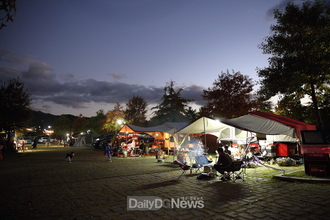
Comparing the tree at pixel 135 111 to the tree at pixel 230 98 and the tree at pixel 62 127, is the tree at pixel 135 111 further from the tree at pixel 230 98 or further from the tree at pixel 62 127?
the tree at pixel 62 127

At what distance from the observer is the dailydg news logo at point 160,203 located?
495 centimetres

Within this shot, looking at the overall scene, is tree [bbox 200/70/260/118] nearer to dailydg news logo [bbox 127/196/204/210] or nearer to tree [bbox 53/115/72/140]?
dailydg news logo [bbox 127/196/204/210]


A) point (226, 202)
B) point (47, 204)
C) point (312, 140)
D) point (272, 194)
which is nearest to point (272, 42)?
point (312, 140)

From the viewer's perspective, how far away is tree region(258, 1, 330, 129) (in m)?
11.6

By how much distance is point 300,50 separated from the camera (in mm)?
12195

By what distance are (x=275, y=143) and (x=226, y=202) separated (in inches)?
381

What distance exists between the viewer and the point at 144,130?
65.2ft

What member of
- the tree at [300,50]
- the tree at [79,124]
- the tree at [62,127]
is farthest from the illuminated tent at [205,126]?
the tree at [62,127]

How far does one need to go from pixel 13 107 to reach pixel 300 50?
25647 mm

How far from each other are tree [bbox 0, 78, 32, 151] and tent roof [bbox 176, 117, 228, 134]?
18.4 m

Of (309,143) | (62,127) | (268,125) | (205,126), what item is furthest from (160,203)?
(62,127)

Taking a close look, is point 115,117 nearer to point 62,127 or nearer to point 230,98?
point 230,98

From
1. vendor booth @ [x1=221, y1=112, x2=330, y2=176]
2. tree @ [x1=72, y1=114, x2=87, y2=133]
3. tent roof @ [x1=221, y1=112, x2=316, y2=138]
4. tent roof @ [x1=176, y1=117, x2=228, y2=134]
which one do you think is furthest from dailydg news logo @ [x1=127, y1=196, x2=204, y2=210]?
tree @ [x1=72, y1=114, x2=87, y2=133]

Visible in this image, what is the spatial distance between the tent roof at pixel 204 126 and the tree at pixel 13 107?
18.4 metres
